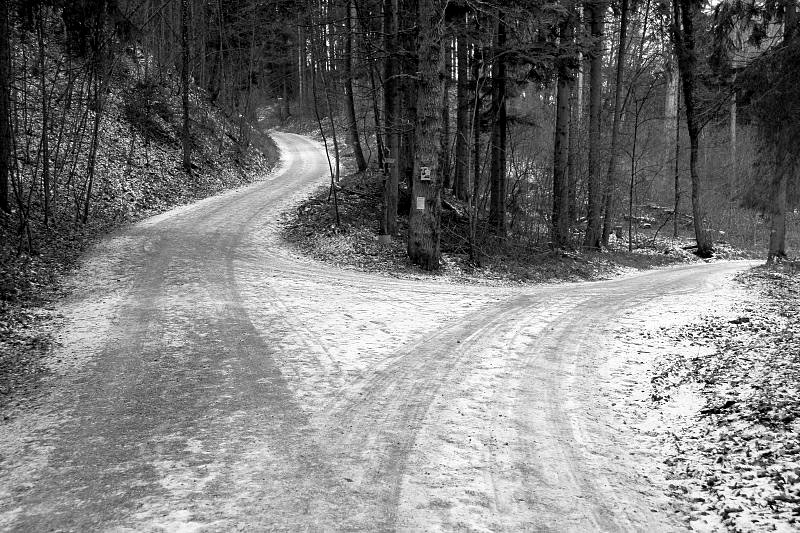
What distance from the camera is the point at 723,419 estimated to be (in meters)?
4.98

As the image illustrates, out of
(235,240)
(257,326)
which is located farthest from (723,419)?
(235,240)

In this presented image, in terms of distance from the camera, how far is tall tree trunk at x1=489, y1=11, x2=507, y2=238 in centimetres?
1628

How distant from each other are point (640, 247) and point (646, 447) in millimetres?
24750

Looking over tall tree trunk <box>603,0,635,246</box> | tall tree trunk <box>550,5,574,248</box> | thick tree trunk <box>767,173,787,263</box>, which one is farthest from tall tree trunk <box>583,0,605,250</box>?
thick tree trunk <box>767,173,787,263</box>

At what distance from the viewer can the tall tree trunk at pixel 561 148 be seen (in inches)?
677

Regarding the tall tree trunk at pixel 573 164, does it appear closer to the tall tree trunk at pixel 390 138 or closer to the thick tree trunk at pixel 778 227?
the thick tree trunk at pixel 778 227

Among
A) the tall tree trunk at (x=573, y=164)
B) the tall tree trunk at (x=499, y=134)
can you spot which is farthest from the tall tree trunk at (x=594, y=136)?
the tall tree trunk at (x=499, y=134)

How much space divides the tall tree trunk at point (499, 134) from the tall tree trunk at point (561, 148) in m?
1.78

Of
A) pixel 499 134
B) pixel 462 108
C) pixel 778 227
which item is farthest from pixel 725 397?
pixel 778 227

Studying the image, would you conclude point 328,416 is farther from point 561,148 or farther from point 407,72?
point 561,148

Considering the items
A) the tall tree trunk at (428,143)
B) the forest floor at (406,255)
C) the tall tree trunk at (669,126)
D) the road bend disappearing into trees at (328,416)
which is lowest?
the road bend disappearing into trees at (328,416)

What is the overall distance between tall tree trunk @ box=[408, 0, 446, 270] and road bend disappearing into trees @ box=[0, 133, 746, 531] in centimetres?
390

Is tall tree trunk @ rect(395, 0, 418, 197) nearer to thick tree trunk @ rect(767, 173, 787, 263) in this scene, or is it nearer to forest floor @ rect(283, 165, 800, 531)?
forest floor @ rect(283, 165, 800, 531)

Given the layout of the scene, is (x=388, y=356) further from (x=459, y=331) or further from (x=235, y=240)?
(x=235, y=240)
